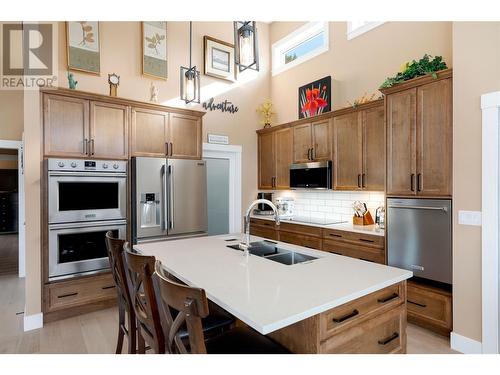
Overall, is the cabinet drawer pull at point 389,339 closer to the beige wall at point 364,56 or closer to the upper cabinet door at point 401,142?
the upper cabinet door at point 401,142

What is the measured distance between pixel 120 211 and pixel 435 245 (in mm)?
3287

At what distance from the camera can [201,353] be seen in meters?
1.19

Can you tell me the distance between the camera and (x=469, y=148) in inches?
98.3

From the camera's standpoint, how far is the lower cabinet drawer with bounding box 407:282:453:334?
2.71 m

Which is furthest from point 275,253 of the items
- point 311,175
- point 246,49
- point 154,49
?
point 154,49

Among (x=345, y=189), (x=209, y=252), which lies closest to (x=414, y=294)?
(x=345, y=189)

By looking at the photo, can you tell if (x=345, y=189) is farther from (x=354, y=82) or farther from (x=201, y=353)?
(x=201, y=353)

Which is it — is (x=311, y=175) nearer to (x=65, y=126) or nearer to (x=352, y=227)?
(x=352, y=227)

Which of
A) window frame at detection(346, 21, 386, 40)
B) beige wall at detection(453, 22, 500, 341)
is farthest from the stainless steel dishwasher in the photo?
window frame at detection(346, 21, 386, 40)

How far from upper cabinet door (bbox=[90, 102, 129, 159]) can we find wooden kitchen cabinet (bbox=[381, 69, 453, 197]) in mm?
2963

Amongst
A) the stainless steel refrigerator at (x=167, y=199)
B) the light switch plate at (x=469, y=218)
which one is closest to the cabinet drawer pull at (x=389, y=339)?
the light switch plate at (x=469, y=218)

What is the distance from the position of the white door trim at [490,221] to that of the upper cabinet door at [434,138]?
296 millimetres

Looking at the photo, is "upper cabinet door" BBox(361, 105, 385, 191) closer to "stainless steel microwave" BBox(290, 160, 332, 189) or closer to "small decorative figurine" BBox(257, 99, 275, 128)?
"stainless steel microwave" BBox(290, 160, 332, 189)

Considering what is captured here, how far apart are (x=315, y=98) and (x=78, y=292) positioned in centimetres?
397
